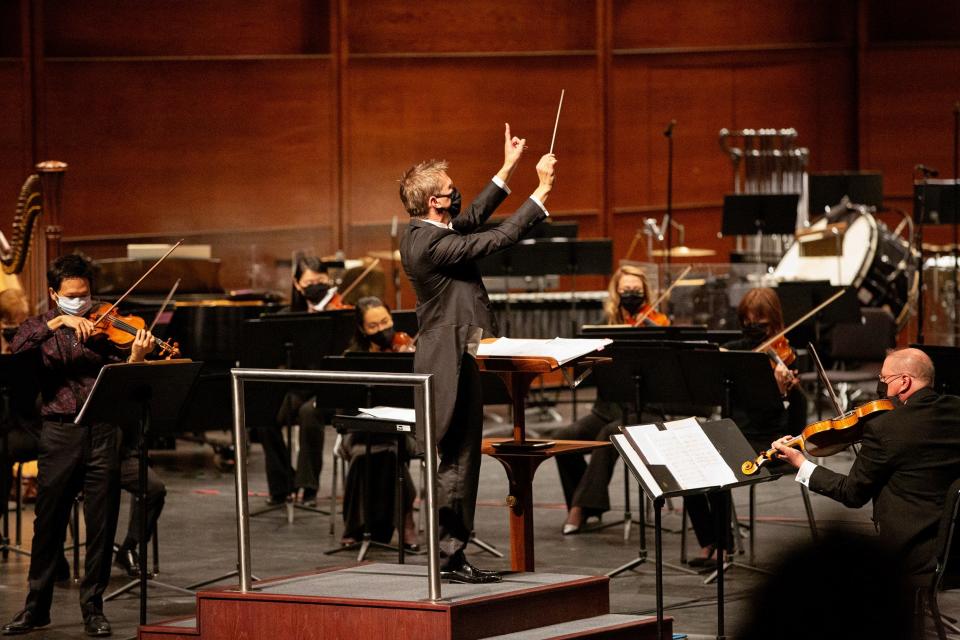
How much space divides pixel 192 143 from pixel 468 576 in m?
8.11

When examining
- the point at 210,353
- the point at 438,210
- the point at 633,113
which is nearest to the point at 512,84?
the point at 633,113

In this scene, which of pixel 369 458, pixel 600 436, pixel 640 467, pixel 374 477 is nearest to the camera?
pixel 640 467

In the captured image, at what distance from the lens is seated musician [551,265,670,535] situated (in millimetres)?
6793

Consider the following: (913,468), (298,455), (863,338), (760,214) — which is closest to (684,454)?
(913,468)

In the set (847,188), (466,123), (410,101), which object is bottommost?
(847,188)

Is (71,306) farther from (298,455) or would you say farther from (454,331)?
(298,455)

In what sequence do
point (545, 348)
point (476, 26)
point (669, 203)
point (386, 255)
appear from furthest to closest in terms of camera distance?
1. point (476, 26)
2. point (386, 255)
3. point (669, 203)
4. point (545, 348)

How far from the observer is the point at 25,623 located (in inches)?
203

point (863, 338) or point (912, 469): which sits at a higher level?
point (863, 338)

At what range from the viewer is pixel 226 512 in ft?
24.6

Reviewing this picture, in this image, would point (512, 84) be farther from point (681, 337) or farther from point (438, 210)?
point (438, 210)

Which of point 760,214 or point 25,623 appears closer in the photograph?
point 25,623

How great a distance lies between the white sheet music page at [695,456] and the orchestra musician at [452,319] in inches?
24.7

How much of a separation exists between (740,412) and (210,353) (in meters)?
3.61
